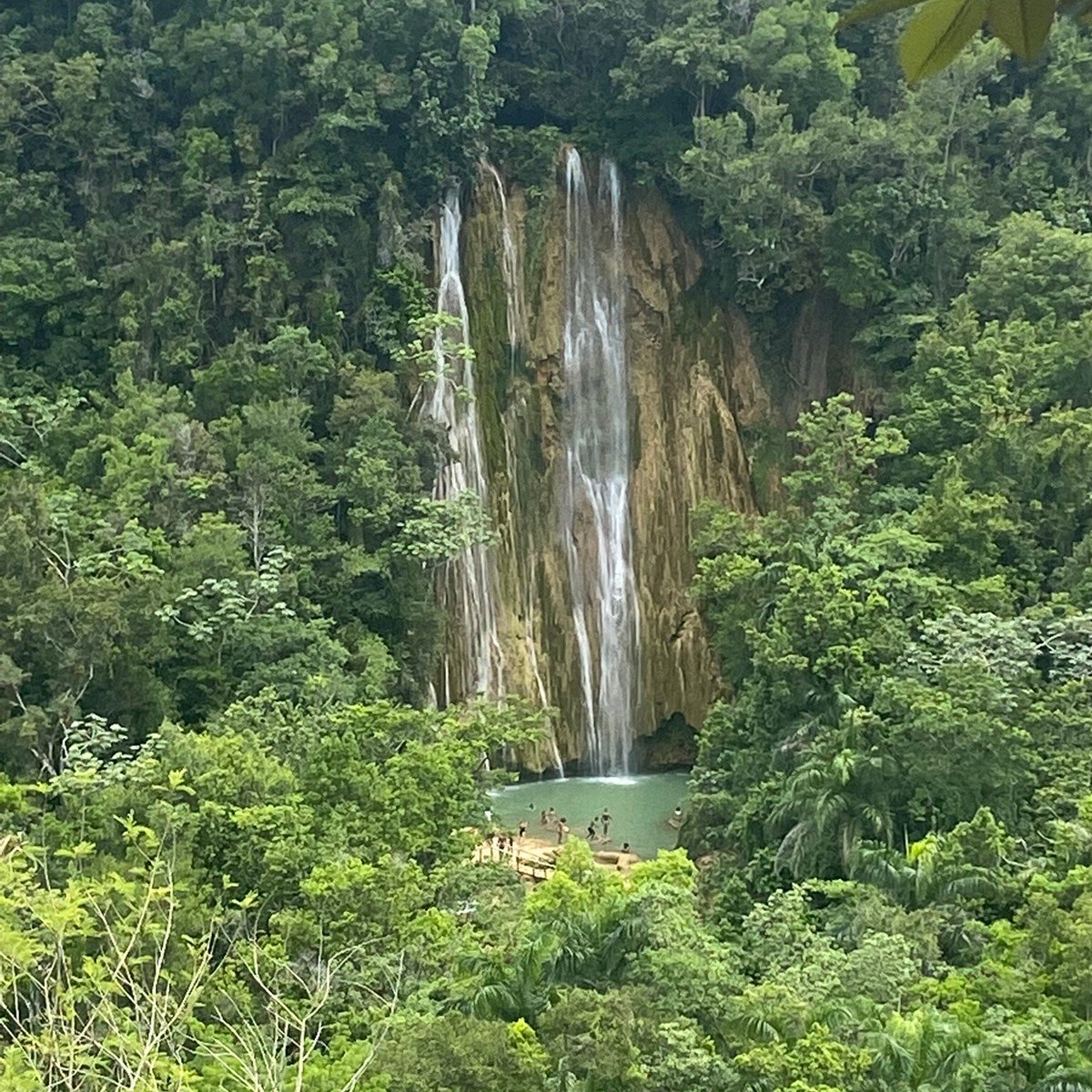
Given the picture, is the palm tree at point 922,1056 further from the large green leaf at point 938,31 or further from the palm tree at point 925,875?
the large green leaf at point 938,31

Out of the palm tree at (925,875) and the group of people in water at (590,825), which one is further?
the group of people in water at (590,825)

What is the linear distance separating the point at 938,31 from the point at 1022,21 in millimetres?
41

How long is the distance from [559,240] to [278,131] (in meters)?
3.74

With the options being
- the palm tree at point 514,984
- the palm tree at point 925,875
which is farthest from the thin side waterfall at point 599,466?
the palm tree at point 514,984

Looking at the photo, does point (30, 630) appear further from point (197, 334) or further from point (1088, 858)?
point (1088, 858)

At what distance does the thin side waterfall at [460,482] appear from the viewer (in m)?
15.6

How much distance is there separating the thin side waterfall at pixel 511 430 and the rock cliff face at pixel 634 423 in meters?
0.02

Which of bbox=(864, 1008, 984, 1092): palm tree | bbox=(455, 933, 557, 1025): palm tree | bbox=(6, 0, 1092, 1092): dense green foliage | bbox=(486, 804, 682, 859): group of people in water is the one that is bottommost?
bbox=(486, 804, 682, 859): group of people in water

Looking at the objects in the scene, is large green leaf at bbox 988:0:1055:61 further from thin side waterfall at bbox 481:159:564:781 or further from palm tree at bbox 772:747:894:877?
thin side waterfall at bbox 481:159:564:781

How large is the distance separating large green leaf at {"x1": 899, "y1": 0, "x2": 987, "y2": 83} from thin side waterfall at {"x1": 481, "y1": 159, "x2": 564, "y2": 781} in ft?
49.7

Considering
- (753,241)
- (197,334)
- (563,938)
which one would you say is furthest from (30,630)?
(753,241)

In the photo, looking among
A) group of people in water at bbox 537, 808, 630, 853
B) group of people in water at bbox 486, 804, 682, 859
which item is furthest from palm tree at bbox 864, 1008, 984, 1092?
group of people in water at bbox 537, 808, 630, 853

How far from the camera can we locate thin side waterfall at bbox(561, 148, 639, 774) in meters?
16.0

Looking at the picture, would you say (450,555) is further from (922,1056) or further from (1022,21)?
(1022,21)
